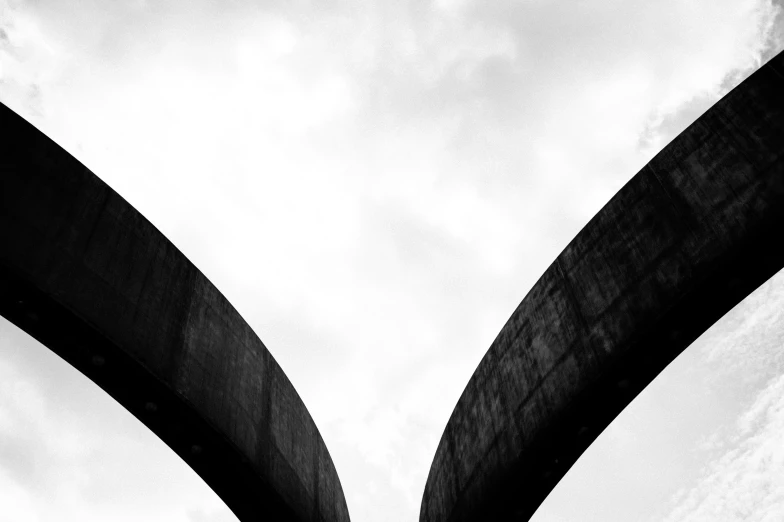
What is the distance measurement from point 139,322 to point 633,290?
642cm

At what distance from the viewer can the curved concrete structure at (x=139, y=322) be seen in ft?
26.0

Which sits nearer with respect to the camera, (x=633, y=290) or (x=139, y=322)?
(x=633, y=290)

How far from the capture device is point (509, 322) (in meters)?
10.6

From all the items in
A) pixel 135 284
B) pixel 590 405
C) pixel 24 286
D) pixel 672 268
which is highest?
pixel 135 284

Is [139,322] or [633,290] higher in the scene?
[139,322]

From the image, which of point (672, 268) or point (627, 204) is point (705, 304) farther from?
point (627, 204)

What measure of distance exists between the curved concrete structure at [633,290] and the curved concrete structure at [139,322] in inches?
128

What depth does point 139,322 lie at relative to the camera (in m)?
8.55

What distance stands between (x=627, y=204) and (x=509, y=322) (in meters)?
2.72

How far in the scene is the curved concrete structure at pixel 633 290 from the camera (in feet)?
25.9

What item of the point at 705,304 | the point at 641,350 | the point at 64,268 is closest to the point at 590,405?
the point at 641,350

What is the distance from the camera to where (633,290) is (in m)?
8.41

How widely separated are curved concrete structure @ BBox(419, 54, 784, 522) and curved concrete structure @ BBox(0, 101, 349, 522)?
325 cm

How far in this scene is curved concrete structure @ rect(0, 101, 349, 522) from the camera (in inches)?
313
